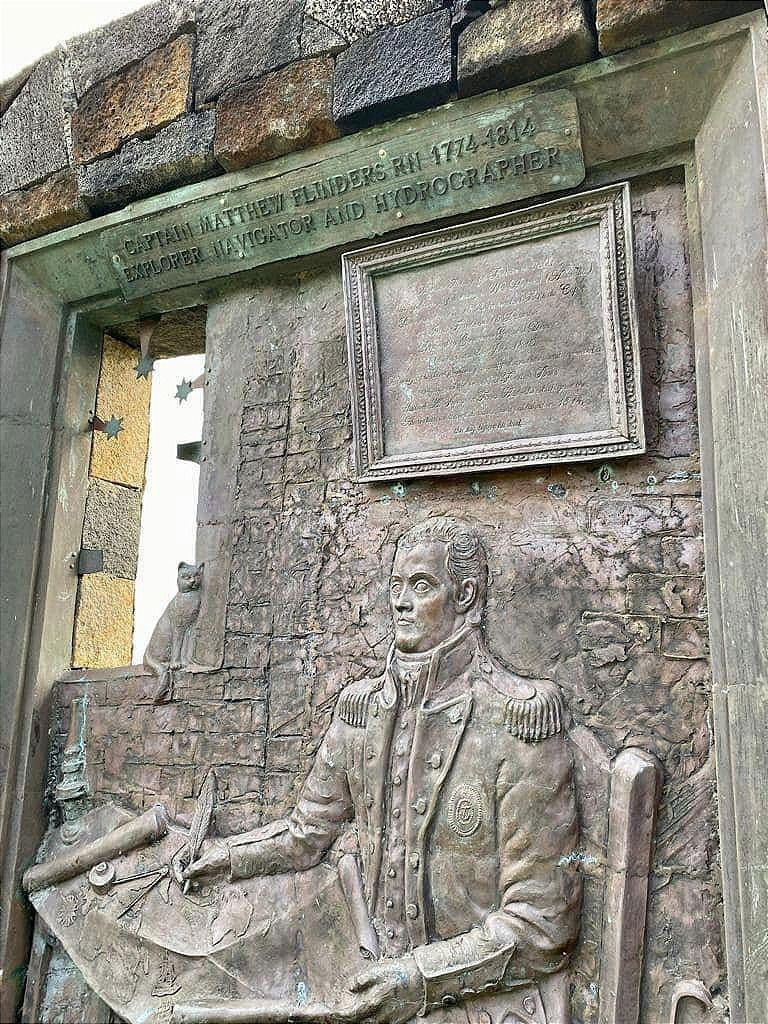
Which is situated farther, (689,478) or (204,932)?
(204,932)

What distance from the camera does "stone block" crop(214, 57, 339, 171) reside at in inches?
132

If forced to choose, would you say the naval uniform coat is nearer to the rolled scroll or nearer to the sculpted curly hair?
the sculpted curly hair

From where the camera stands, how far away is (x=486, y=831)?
2717 millimetres

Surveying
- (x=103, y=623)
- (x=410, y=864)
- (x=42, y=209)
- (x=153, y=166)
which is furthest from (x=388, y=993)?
(x=42, y=209)

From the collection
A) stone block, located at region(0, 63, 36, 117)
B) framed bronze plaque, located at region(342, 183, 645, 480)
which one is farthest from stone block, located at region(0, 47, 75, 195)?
framed bronze plaque, located at region(342, 183, 645, 480)

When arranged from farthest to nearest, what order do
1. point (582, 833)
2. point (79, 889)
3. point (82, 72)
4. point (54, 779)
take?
point (82, 72) → point (54, 779) → point (79, 889) → point (582, 833)

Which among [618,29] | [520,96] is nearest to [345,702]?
[520,96]

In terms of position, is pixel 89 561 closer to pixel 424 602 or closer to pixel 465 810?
pixel 424 602

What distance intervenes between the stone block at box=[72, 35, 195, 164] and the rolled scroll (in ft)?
9.69

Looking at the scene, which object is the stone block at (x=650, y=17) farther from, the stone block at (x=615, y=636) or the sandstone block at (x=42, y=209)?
the sandstone block at (x=42, y=209)

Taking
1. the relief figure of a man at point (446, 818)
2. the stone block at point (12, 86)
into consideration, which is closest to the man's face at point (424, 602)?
the relief figure of a man at point (446, 818)

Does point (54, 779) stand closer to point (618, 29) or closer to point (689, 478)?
point (689, 478)

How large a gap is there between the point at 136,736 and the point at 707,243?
9.59 ft

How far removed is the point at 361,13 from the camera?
333 centimetres
